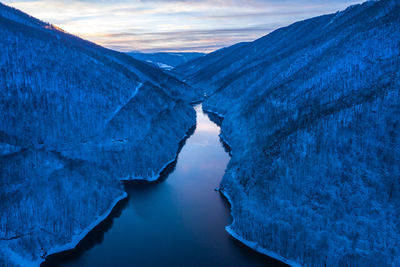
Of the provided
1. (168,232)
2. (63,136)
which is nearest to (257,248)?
(168,232)

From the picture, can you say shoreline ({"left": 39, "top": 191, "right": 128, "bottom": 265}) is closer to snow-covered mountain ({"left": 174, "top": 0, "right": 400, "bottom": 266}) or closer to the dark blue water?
the dark blue water

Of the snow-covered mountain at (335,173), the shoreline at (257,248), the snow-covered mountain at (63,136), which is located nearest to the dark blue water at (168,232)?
the shoreline at (257,248)

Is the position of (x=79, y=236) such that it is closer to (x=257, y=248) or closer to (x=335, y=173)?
(x=257, y=248)

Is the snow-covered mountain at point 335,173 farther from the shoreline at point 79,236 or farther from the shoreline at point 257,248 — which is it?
the shoreline at point 79,236

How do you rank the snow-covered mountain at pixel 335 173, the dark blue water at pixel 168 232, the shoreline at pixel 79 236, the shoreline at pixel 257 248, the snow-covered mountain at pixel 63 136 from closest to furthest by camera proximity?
the snow-covered mountain at pixel 335 173 → the shoreline at pixel 257 248 → the dark blue water at pixel 168 232 → the shoreline at pixel 79 236 → the snow-covered mountain at pixel 63 136

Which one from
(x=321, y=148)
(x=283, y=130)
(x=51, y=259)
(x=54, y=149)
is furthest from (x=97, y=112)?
(x=321, y=148)

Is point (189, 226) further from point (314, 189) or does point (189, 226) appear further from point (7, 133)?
point (7, 133)
